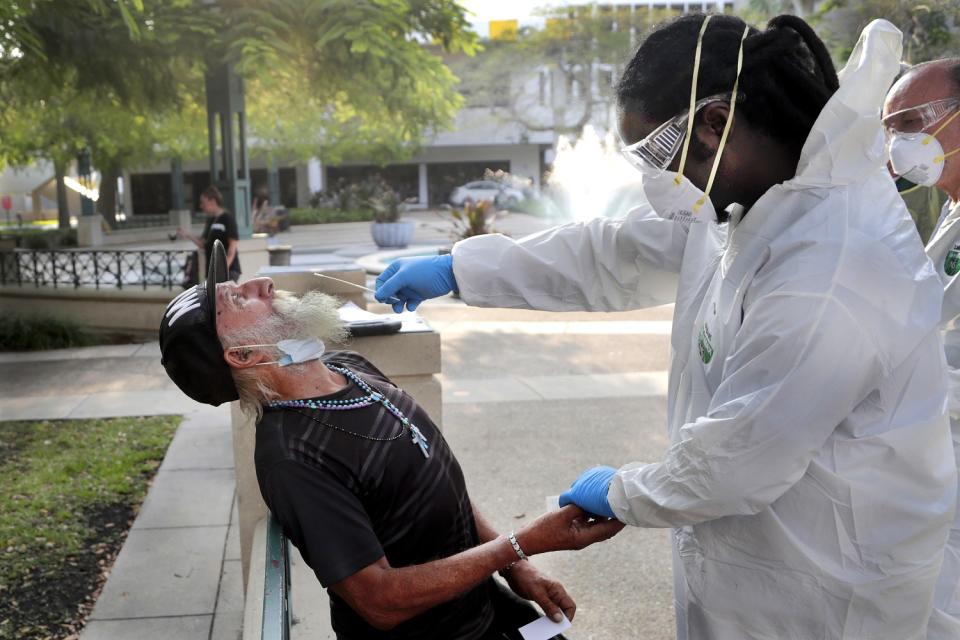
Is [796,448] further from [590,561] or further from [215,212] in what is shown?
[215,212]

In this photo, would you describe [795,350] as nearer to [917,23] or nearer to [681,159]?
[681,159]

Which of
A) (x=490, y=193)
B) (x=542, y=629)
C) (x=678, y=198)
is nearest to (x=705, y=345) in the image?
(x=678, y=198)

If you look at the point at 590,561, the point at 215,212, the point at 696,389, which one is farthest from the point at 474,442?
the point at 215,212

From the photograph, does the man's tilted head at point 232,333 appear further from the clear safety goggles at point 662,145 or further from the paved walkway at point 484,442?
the paved walkway at point 484,442

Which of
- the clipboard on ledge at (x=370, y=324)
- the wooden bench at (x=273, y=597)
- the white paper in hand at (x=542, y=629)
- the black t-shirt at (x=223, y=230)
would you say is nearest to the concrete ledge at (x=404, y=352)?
the clipboard on ledge at (x=370, y=324)

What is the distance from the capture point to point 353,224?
35.5 meters

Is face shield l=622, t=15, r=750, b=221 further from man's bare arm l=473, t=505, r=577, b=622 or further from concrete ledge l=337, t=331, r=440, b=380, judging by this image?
concrete ledge l=337, t=331, r=440, b=380

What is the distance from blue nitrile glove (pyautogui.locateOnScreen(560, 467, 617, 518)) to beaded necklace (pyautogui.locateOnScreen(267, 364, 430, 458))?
438 mm

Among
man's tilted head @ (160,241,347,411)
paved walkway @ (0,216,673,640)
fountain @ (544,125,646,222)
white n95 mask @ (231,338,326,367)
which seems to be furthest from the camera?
fountain @ (544,125,646,222)

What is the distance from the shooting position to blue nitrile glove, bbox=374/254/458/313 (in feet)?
8.46

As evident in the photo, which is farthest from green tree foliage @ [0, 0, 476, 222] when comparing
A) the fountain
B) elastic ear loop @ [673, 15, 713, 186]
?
elastic ear loop @ [673, 15, 713, 186]

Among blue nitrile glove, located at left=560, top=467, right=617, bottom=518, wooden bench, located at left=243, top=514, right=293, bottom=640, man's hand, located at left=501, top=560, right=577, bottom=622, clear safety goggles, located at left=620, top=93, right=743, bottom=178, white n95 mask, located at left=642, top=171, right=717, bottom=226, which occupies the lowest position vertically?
man's hand, located at left=501, top=560, right=577, bottom=622

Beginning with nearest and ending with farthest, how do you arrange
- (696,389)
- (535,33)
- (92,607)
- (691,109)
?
(691,109) → (696,389) → (92,607) → (535,33)

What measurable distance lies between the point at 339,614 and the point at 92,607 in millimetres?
2343
